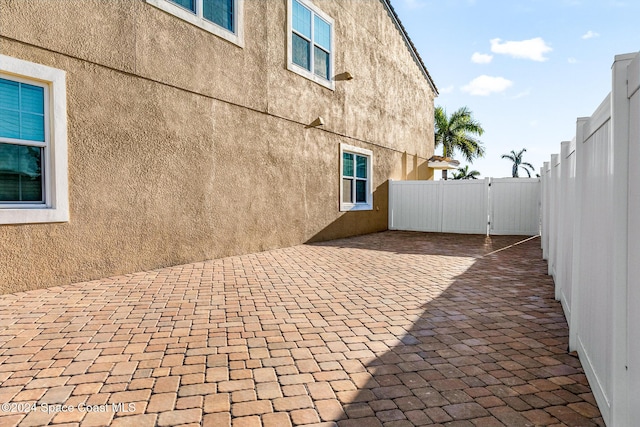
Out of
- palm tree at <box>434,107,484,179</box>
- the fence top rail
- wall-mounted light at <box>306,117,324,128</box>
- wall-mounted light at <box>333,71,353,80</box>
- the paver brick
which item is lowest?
the paver brick

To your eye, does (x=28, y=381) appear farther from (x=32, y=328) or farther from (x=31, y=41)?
(x=31, y=41)

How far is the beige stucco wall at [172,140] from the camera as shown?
5.42 metres

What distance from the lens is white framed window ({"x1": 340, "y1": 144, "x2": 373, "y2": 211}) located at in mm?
12133

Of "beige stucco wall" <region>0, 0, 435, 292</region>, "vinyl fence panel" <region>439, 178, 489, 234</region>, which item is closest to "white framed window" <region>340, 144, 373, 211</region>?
"beige stucco wall" <region>0, 0, 435, 292</region>

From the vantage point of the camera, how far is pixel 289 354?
10.8ft

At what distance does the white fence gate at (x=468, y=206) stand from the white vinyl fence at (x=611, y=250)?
10.8 meters

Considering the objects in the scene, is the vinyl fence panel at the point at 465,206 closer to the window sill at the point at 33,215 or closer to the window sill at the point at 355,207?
the window sill at the point at 355,207

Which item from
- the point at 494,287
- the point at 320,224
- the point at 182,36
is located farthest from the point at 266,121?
the point at 494,287

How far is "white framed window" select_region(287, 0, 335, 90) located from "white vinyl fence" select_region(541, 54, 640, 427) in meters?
7.96

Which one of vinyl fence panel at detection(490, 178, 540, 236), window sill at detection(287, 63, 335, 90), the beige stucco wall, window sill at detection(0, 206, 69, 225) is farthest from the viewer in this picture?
vinyl fence panel at detection(490, 178, 540, 236)

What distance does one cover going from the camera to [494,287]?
5.72 meters

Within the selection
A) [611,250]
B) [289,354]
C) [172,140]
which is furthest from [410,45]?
[611,250]

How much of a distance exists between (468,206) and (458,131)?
1758 centimetres

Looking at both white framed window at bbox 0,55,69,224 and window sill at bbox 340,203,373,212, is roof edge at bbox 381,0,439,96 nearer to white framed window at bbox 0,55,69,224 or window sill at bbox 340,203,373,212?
window sill at bbox 340,203,373,212
